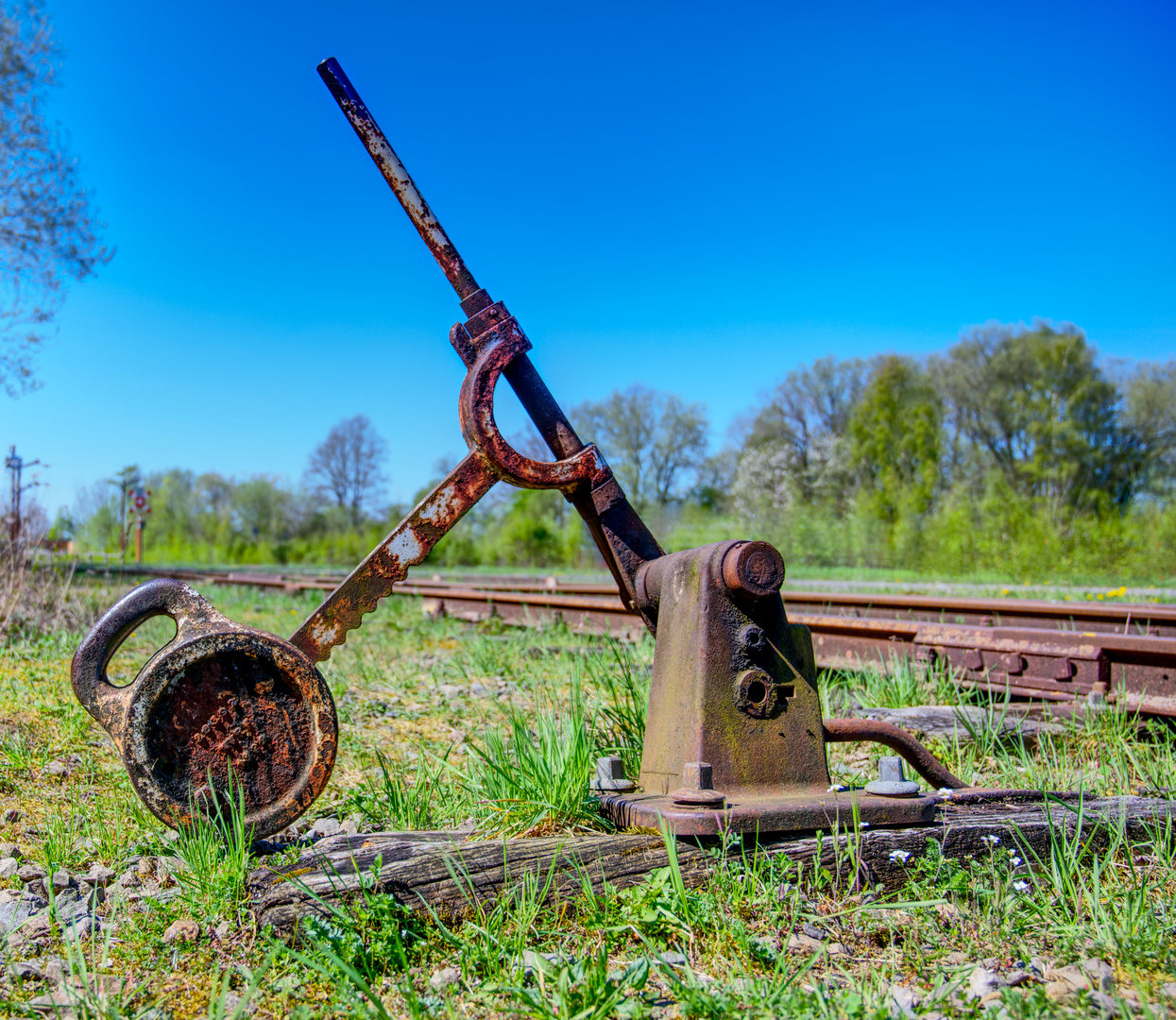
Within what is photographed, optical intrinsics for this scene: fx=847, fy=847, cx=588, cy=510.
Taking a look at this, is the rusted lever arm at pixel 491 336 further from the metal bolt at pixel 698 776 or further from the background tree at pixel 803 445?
the background tree at pixel 803 445

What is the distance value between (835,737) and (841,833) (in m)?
0.40

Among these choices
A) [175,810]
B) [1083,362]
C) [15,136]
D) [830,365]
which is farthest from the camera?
[830,365]

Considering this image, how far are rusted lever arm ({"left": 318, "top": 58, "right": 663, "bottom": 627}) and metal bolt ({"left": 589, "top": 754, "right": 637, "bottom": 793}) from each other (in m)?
0.52

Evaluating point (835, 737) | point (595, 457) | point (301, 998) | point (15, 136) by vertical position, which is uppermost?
point (15, 136)

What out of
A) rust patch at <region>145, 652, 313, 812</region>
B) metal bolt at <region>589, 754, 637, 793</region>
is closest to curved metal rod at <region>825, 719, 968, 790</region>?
metal bolt at <region>589, 754, 637, 793</region>

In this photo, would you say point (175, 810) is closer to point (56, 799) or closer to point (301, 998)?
point (301, 998)

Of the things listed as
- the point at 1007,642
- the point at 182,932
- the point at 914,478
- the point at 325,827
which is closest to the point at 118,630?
the point at 182,932

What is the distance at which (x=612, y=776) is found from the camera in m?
2.69

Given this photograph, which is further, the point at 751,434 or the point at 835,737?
the point at 751,434

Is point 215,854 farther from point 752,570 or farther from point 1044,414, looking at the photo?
point 1044,414

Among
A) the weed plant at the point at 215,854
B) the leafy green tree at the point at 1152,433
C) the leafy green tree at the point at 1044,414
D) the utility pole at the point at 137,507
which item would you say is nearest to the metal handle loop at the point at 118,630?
the weed plant at the point at 215,854

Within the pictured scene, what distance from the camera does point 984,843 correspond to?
2459mm

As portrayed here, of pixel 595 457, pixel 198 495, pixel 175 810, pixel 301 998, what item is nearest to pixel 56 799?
pixel 175 810

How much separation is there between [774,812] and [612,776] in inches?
23.1
